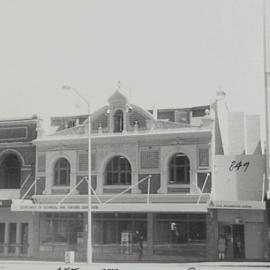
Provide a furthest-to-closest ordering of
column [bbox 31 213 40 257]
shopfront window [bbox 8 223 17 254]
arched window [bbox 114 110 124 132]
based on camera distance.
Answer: shopfront window [bbox 8 223 17 254] → column [bbox 31 213 40 257] → arched window [bbox 114 110 124 132]

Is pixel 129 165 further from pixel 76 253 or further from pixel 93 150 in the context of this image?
pixel 76 253

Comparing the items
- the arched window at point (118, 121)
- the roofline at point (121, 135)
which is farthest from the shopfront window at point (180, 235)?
the arched window at point (118, 121)

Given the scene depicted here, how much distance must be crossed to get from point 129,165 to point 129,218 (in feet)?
9.78

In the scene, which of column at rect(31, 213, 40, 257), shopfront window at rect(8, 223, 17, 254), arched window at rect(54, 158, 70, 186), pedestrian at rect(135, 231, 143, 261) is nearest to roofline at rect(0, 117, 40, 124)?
arched window at rect(54, 158, 70, 186)

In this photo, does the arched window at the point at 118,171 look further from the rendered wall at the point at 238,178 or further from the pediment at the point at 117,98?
the rendered wall at the point at 238,178

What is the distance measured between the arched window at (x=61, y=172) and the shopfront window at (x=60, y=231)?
1.90 metres

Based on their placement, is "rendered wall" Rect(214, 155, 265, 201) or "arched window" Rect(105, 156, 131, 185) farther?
"arched window" Rect(105, 156, 131, 185)

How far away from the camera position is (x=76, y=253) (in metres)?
32.7

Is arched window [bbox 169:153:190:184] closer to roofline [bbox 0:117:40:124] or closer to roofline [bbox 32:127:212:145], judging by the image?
roofline [bbox 32:127:212:145]

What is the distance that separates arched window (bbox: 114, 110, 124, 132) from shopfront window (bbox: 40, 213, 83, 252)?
5.41 m

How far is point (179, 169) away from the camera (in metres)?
31.4

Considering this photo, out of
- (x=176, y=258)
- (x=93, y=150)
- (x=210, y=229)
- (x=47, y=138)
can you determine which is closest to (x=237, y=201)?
(x=210, y=229)

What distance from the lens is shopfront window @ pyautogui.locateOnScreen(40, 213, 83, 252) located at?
33.1m

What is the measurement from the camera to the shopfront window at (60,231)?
108 ft
